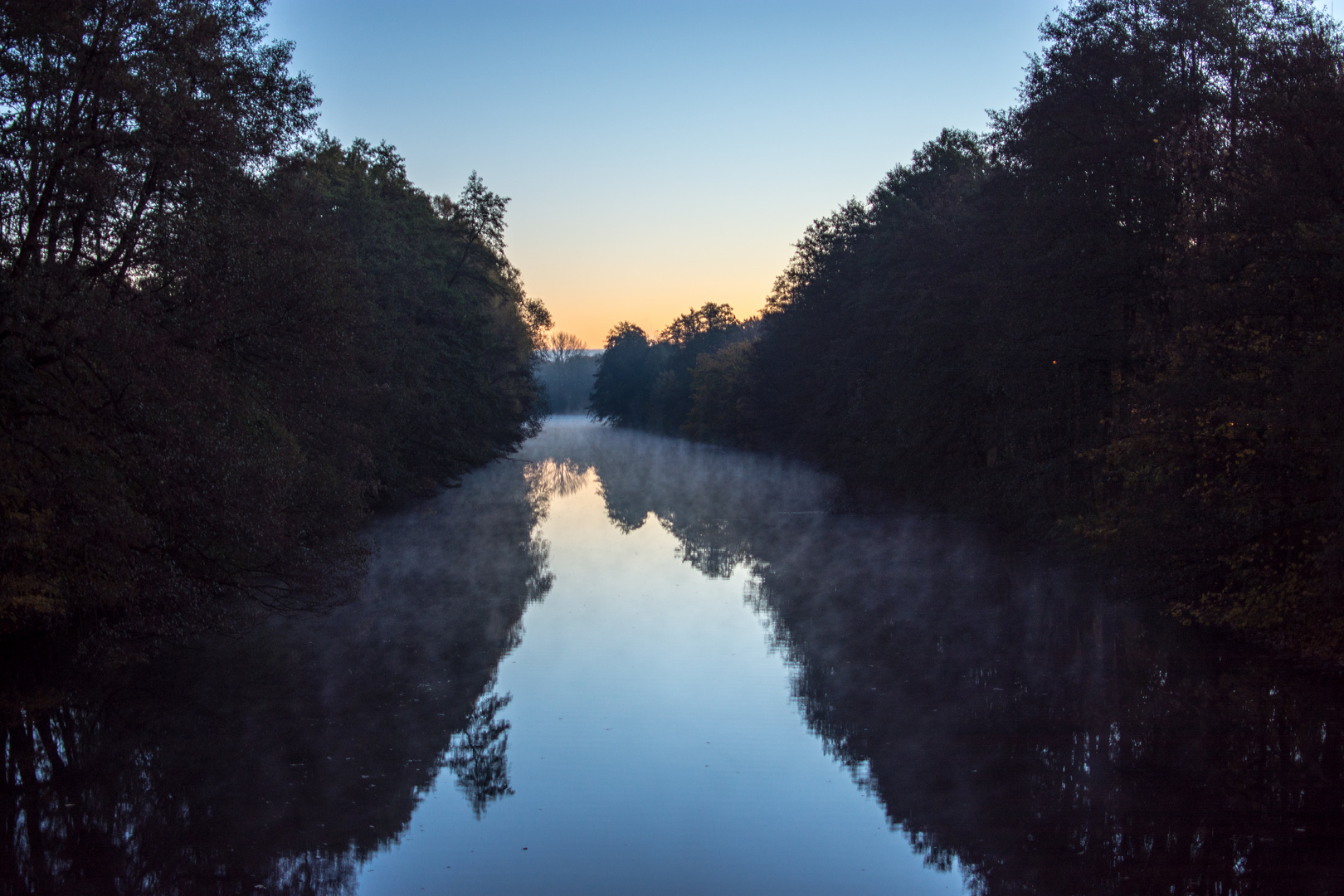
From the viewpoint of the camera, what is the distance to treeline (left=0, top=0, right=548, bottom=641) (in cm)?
1021

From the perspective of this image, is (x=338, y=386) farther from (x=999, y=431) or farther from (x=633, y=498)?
(x=633, y=498)

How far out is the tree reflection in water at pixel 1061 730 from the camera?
696 cm

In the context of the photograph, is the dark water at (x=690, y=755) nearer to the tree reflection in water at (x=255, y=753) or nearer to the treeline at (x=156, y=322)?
the tree reflection in water at (x=255, y=753)

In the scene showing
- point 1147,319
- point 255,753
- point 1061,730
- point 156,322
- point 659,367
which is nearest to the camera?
point 255,753

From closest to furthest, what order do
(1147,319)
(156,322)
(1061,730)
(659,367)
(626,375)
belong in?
(1061,730) → (156,322) → (1147,319) → (659,367) → (626,375)

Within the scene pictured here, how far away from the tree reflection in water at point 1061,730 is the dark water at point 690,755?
0.13 ft

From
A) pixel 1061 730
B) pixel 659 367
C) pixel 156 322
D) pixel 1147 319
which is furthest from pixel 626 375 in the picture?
pixel 1061 730

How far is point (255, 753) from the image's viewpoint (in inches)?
363

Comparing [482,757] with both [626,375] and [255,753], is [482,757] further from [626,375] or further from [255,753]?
[626,375]

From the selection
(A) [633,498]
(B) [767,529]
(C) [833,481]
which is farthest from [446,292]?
(C) [833,481]

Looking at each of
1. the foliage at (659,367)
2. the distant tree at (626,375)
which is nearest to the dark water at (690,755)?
the foliage at (659,367)

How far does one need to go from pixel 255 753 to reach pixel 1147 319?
15116 mm

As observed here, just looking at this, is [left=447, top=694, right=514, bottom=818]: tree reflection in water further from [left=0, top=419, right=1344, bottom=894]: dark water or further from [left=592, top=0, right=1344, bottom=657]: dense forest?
[left=592, top=0, right=1344, bottom=657]: dense forest

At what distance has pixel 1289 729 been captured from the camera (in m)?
9.63
